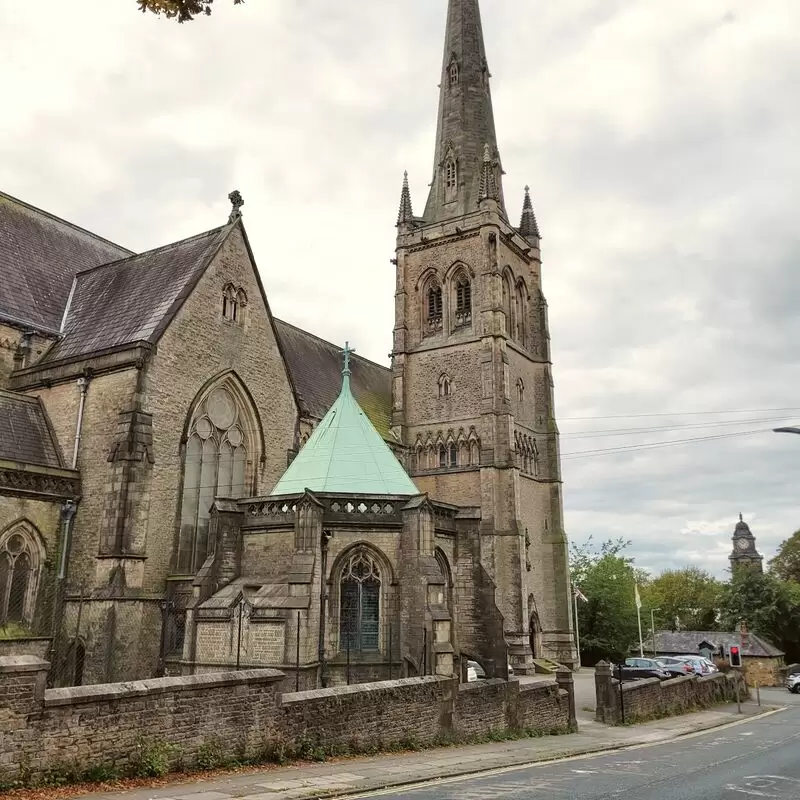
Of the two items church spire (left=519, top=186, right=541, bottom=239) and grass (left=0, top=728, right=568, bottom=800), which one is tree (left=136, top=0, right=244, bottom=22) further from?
church spire (left=519, top=186, right=541, bottom=239)

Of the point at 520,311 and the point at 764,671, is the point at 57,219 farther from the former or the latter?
the point at 764,671

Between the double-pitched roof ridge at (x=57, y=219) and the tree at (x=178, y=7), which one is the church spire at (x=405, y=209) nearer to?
the double-pitched roof ridge at (x=57, y=219)

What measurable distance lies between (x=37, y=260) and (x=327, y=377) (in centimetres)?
1582

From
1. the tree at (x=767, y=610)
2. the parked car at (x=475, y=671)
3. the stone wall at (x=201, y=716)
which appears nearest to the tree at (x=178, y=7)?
the stone wall at (x=201, y=716)

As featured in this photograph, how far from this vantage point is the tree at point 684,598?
77.7 meters

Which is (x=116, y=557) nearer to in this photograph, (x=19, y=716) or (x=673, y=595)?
(x=19, y=716)

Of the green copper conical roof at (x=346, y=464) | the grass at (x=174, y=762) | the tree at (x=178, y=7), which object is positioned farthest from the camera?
the green copper conical roof at (x=346, y=464)

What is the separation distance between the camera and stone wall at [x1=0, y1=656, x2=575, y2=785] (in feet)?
29.5

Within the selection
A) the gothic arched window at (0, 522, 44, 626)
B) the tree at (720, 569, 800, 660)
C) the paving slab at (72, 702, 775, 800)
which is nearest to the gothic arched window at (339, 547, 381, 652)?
the paving slab at (72, 702, 775, 800)

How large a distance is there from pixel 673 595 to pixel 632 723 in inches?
2644

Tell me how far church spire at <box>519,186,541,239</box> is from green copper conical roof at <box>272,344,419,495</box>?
1162 inches

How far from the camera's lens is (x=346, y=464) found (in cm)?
2153

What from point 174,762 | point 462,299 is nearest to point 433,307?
point 462,299

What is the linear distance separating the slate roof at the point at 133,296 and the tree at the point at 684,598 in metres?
64.0
